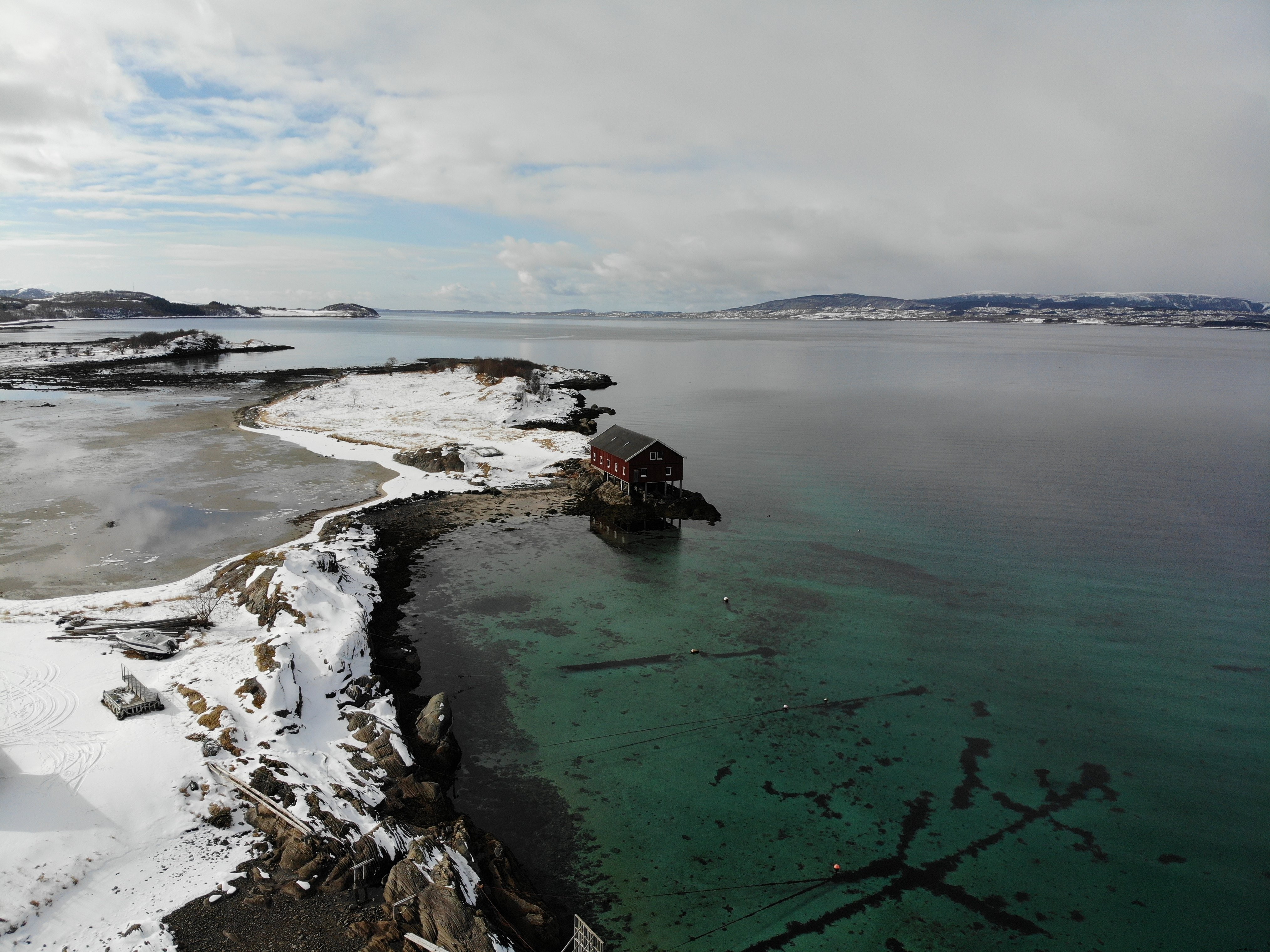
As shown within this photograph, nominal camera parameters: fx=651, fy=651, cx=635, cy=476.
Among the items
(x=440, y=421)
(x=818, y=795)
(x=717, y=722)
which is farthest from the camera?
(x=440, y=421)

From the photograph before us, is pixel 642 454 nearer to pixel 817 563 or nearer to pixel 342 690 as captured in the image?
pixel 817 563

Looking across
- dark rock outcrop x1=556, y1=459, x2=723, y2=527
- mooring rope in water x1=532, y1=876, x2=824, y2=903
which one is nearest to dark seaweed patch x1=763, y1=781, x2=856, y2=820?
mooring rope in water x1=532, y1=876, x2=824, y2=903

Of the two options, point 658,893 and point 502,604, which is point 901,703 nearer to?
point 658,893

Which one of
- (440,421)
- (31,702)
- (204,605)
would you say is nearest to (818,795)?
(31,702)

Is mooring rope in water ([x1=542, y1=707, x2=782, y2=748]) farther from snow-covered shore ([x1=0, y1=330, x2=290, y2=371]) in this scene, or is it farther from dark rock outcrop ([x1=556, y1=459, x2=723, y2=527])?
snow-covered shore ([x1=0, y1=330, x2=290, y2=371])

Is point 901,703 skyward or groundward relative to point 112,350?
groundward

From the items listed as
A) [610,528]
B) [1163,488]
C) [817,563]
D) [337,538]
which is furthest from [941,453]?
[337,538]

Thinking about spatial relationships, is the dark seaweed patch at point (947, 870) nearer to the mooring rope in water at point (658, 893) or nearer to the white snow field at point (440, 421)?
the mooring rope in water at point (658, 893)
